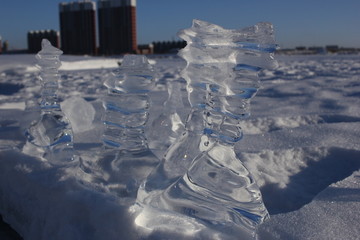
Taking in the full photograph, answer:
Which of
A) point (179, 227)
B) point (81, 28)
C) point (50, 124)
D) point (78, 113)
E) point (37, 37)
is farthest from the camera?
point (81, 28)

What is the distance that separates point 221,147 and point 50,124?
0.81 m

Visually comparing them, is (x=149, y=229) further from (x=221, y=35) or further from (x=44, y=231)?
(x=221, y=35)

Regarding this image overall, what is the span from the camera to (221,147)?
→ 904mm

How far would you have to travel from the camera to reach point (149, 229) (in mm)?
840

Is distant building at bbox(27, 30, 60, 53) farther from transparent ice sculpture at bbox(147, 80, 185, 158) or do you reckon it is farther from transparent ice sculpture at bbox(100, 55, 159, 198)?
transparent ice sculpture at bbox(100, 55, 159, 198)

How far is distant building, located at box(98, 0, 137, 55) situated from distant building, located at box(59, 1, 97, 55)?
1.18 m

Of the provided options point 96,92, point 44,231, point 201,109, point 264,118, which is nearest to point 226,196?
point 201,109

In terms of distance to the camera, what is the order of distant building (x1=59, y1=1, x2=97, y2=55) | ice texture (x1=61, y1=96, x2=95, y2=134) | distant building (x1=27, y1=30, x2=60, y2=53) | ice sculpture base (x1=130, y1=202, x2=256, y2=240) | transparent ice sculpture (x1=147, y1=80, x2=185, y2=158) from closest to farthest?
ice sculpture base (x1=130, y1=202, x2=256, y2=240) < transparent ice sculpture (x1=147, y1=80, x2=185, y2=158) < ice texture (x1=61, y1=96, x2=95, y2=134) < distant building (x1=27, y1=30, x2=60, y2=53) < distant building (x1=59, y1=1, x2=97, y2=55)

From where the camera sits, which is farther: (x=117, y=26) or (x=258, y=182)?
(x=117, y=26)

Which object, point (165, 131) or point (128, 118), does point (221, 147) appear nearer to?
point (128, 118)

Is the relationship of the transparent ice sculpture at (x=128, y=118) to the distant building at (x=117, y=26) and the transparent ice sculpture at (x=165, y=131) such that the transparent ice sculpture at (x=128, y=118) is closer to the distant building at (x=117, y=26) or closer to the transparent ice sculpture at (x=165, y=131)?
the transparent ice sculpture at (x=165, y=131)

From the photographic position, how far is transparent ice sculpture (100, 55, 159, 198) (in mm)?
1167

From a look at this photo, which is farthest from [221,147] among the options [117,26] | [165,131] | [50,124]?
[117,26]

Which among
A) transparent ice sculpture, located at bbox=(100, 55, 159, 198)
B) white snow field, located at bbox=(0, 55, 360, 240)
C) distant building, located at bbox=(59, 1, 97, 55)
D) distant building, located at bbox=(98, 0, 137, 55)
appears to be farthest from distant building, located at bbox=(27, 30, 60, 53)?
transparent ice sculpture, located at bbox=(100, 55, 159, 198)
